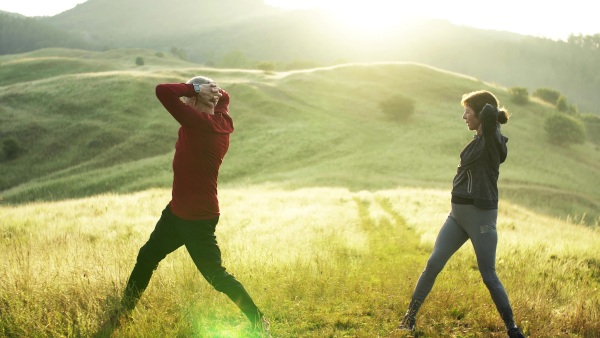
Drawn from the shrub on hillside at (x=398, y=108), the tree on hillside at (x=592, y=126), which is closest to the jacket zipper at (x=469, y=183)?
the shrub on hillside at (x=398, y=108)

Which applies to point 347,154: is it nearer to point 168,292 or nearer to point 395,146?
point 395,146

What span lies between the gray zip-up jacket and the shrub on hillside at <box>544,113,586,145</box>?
55.2 metres

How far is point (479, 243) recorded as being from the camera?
4.47 m


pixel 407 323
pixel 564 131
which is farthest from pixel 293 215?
pixel 564 131

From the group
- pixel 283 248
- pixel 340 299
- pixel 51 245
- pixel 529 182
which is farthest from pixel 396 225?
pixel 529 182

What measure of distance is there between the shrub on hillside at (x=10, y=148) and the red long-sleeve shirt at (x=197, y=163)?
4379cm

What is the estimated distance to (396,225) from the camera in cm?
1410

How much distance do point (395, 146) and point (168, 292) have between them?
4272cm

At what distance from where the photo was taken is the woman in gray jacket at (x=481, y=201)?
4.41 m

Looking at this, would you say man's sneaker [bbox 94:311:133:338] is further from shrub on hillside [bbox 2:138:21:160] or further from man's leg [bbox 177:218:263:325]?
shrub on hillside [bbox 2:138:21:160]

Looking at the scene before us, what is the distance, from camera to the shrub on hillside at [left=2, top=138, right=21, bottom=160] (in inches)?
1536

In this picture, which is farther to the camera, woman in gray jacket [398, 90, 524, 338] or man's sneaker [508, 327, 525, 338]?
woman in gray jacket [398, 90, 524, 338]

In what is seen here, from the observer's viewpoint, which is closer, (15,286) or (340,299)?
(15,286)

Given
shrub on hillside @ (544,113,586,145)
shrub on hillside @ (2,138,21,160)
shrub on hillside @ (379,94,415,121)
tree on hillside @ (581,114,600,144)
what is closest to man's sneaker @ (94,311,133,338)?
shrub on hillside @ (2,138,21,160)
